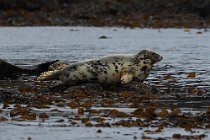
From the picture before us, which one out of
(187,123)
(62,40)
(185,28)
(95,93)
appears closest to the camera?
(187,123)

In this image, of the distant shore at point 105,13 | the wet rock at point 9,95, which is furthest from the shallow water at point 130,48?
the distant shore at point 105,13

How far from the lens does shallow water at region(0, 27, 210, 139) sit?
14.7 meters

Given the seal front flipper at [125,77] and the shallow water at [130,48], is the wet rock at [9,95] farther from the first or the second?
the shallow water at [130,48]

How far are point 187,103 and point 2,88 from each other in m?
3.39

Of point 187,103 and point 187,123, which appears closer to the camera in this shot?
point 187,123

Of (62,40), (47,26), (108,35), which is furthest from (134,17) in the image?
(62,40)

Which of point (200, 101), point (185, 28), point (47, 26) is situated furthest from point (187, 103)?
point (47, 26)

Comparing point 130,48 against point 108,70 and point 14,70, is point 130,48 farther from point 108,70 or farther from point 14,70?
point 108,70

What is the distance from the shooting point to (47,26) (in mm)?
38125

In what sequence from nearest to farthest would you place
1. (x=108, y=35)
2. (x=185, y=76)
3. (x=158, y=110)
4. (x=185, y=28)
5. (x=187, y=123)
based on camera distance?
1. (x=187, y=123)
2. (x=158, y=110)
3. (x=185, y=76)
4. (x=108, y=35)
5. (x=185, y=28)

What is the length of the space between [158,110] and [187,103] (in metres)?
0.99

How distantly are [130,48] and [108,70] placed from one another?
1208 cm

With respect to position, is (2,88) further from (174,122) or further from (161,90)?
(174,122)

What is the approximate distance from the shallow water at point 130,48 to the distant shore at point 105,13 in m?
2.73
